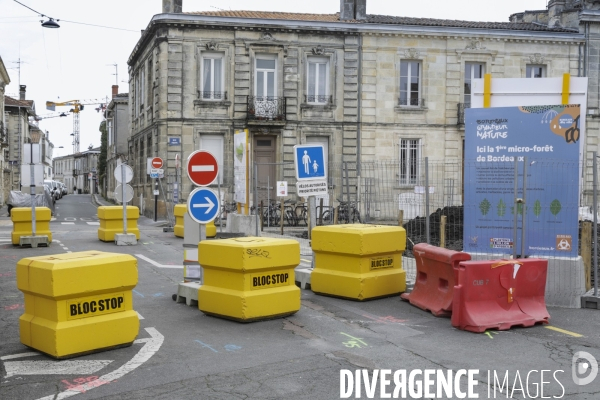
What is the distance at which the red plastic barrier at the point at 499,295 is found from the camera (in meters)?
8.52

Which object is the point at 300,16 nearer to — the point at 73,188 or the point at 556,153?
the point at 556,153

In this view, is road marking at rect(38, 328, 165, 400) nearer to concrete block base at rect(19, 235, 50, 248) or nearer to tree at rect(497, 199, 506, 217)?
tree at rect(497, 199, 506, 217)

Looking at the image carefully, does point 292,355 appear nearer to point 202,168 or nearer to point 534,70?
point 202,168

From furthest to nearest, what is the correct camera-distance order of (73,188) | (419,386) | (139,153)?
1. (73,188)
2. (139,153)
3. (419,386)

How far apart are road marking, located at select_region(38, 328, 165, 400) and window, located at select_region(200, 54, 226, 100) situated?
23.5 metres

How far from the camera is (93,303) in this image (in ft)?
24.1

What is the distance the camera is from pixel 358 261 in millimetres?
10375

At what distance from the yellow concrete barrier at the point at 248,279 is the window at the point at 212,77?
73.6 ft

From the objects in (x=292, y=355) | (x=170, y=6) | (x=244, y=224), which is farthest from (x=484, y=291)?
(x=170, y=6)

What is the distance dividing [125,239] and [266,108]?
516 inches

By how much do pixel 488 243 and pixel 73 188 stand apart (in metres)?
129

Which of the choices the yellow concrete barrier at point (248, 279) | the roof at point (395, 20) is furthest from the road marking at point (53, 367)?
the roof at point (395, 20)

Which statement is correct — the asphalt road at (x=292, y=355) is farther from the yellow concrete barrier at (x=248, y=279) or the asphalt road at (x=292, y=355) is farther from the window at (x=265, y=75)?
the window at (x=265, y=75)

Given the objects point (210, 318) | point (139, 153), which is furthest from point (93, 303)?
point (139, 153)
